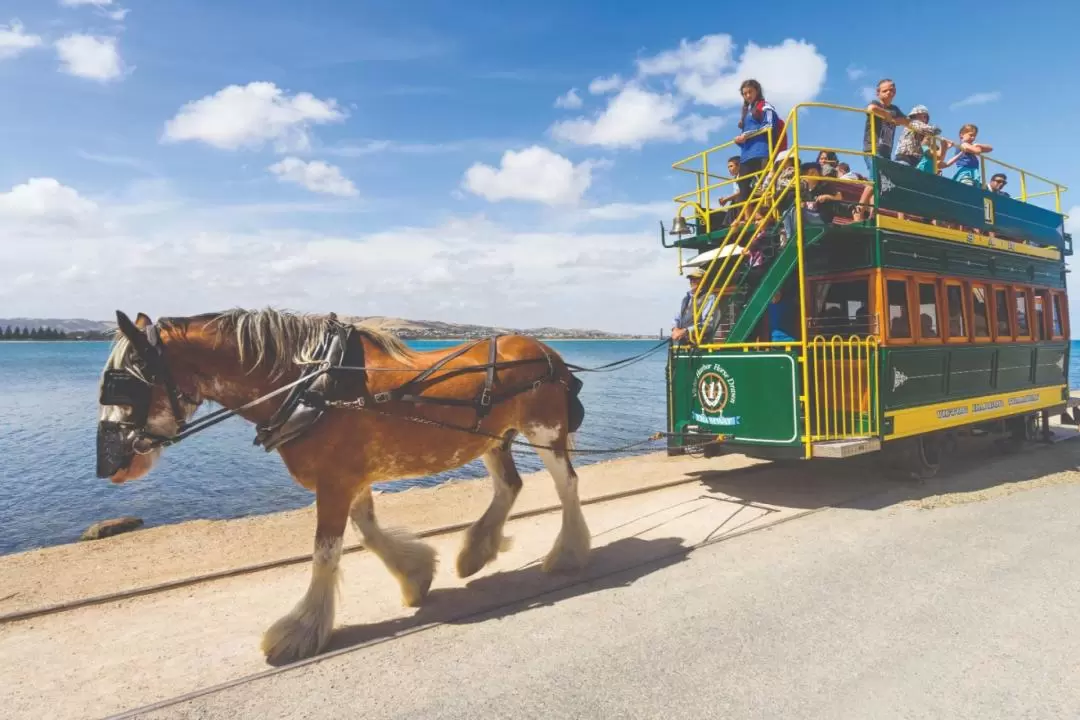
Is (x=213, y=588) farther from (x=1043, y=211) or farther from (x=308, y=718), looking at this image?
(x=1043, y=211)

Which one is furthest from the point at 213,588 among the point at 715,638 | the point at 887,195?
the point at 887,195

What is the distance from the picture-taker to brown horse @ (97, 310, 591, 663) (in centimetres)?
389

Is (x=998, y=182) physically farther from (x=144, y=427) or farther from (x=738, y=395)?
(x=144, y=427)

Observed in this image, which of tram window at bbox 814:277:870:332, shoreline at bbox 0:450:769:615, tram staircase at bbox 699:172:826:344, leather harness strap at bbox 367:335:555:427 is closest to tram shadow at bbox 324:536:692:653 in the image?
shoreline at bbox 0:450:769:615

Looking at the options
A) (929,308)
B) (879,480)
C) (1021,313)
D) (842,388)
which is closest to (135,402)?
(842,388)

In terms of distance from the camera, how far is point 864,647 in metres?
3.79

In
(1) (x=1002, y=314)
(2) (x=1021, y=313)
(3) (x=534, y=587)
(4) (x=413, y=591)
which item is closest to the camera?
(4) (x=413, y=591)

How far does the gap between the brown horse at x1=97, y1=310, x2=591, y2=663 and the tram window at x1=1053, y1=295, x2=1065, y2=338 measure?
→ 34.4 ft

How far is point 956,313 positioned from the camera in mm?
8750

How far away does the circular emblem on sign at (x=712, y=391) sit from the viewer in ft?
25.0

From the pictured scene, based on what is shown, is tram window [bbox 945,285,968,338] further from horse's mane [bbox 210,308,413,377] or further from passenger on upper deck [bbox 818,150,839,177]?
horse's mane [bbox 210,308,413,377]

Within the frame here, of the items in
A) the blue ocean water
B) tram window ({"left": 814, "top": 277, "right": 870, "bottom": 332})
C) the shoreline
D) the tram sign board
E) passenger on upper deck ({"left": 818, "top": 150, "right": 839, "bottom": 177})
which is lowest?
the blue ocean water

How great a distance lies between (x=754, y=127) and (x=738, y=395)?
368 centimetres

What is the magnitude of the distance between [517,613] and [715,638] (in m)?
1.35
